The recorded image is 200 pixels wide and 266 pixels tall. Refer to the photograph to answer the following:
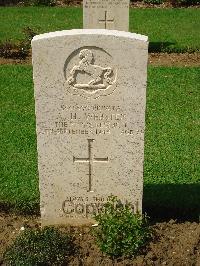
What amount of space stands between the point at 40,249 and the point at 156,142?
3282mm

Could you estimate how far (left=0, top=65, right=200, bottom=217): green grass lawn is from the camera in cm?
605

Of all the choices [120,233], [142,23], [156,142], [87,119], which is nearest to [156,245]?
[120,233]

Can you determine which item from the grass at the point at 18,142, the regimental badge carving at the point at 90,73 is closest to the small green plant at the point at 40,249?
the grass at the point at 18,142

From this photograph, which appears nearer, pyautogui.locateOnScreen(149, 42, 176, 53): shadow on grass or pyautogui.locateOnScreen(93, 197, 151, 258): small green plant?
pyautogui.locateOnScreen(93, 197, 151, 258): small green plant

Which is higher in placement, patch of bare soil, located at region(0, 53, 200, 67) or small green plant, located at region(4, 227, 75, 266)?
patch of bare soil, located at region(0, 53, 200, 67)

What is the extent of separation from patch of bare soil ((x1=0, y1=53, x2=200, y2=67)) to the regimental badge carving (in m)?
6.88

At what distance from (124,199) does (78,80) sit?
1.27 metres

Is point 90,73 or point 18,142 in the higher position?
point 90,73

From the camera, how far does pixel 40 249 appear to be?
467 centimetres

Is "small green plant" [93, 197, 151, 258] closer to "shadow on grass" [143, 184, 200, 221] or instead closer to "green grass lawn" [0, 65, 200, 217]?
"shadow on grass" [143, 184, 200, 221]

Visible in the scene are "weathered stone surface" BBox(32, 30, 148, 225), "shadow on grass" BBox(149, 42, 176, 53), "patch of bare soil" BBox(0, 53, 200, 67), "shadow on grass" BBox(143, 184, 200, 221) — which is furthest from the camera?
"shadow on grass" BBox(149, 42, 176, 53)

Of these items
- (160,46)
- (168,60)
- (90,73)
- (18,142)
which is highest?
(90,73)

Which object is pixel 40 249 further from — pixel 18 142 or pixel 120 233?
pixel 18 142

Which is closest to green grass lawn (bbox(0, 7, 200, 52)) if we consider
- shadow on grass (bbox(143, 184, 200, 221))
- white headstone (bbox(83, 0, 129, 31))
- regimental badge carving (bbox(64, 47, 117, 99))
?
white headstone (bbox(83, 0, 129, 31))
